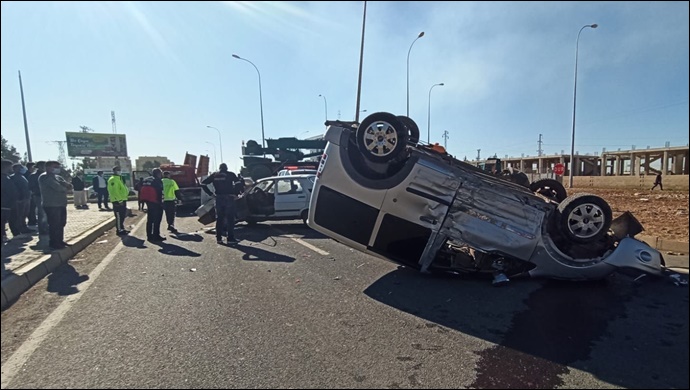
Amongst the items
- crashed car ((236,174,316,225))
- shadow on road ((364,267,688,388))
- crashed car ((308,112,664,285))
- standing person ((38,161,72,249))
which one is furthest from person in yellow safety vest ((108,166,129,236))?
shadow on road ((364,267,688,388))

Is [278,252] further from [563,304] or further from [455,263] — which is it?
[563,304]

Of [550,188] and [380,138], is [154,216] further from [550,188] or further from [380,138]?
[550,188]

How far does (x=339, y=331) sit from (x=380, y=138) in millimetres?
2358

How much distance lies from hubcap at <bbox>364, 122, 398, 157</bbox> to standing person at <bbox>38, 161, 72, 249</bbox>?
5.90 meters

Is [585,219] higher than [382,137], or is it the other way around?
[382,137]

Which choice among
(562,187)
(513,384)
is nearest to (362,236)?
(513,384)

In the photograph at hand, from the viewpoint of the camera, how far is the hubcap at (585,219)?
4.30 metres

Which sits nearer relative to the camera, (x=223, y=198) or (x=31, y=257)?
(x=31, y=257)

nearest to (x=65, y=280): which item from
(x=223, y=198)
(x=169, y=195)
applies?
(x=223, y=198)

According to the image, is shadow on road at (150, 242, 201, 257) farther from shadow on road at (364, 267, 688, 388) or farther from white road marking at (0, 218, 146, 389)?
shadow on road at (364, 267, 688, 388)

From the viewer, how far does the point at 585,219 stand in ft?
14.2

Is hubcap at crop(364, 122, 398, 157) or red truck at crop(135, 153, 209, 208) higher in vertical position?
hubcap at crop(364, 122, 398, 157)

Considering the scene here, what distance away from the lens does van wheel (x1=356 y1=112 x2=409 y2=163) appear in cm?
437

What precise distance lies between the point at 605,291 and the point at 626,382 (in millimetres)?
2183
